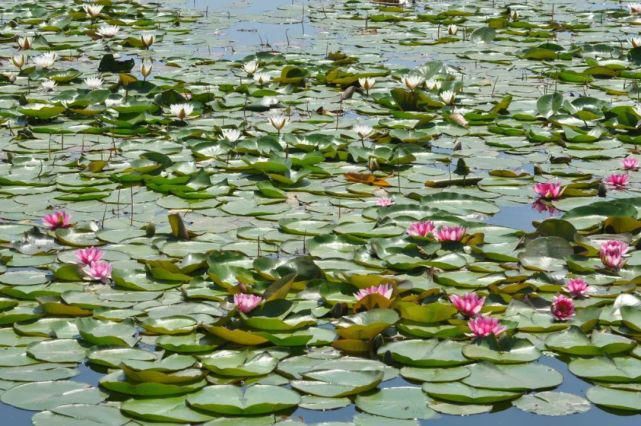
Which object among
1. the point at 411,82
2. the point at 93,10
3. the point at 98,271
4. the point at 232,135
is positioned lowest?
the point at 98,271

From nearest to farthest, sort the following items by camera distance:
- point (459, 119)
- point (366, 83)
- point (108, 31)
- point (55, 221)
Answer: point (55, 221) < point (459, 119) < point (366, 83) < point (108, 31)

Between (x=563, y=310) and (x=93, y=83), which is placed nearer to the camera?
(x=563, y=310)

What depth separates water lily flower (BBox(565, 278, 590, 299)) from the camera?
352cm

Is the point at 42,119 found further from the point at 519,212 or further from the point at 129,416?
the point at 129,416


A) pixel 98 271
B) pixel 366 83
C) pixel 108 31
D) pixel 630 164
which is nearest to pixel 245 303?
pixel 98 271

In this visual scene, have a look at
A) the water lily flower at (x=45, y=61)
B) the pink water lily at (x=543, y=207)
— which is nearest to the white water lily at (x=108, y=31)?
the water lily flower at (x=45, y=61)

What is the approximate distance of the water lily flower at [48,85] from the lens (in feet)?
21.2

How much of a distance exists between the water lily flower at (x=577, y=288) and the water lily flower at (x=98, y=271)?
1463 mm

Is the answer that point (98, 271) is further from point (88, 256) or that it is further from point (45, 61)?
point (45, 61)

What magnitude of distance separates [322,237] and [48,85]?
3033 mm

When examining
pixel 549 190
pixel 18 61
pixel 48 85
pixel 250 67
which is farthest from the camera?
pixel 18 61

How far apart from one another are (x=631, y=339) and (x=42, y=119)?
11.8 ft

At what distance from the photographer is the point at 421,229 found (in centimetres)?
397

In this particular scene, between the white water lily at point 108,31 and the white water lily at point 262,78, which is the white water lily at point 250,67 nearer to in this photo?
the white water lily at point 262,78
